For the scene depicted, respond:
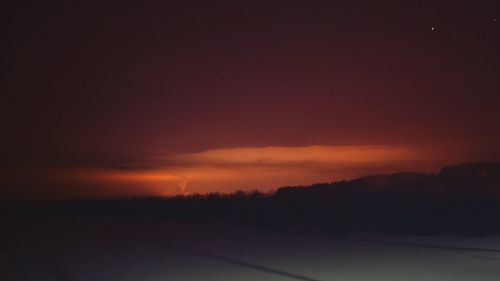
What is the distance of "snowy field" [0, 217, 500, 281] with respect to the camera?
15500 millimetres

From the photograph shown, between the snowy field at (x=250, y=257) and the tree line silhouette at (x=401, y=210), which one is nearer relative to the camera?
the snowy field at (x=250, y=257)

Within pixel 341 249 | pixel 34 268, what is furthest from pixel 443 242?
pixel 34 268

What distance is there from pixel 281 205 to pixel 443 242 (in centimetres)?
2644

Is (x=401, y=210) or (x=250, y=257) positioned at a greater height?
(x=401, y=210)

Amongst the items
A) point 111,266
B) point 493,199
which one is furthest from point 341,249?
point 493,199

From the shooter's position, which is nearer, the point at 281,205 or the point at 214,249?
the point at 214,249

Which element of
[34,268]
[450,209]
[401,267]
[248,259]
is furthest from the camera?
[450,209]

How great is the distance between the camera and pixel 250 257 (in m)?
19.8

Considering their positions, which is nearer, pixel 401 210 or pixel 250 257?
pixel 250 257

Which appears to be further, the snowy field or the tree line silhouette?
the tree line silhouette

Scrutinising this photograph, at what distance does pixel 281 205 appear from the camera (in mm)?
49312

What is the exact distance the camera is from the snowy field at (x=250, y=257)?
50.9ft

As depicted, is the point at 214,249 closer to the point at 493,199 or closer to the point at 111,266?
the point at 111,266

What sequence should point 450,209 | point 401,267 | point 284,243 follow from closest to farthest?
1. point 401,267
2. point 284,243
3. point 450,209
